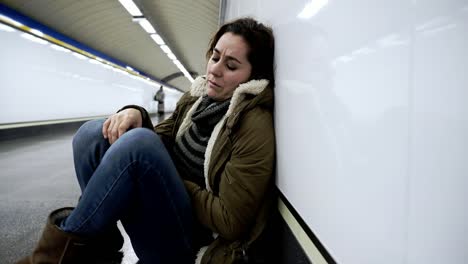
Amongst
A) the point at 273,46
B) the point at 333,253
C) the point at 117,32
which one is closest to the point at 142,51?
the point at 117,32

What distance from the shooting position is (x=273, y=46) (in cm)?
134

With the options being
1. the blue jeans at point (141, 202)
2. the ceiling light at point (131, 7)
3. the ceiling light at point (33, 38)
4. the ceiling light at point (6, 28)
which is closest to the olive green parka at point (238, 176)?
the blue jeans at point (141, 202)

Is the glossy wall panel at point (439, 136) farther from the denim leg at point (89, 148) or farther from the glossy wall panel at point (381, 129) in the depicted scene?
the denim leg at point (89, 148)

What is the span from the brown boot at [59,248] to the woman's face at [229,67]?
2.91 feet

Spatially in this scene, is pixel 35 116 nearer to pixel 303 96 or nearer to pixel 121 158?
pixel 121 158

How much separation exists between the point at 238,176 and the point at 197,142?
39 centimetres

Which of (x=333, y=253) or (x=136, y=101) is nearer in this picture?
(x=333, y=253)

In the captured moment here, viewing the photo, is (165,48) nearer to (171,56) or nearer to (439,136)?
(171,56)

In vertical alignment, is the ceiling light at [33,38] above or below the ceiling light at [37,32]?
below

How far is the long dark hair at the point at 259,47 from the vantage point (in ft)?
4.23

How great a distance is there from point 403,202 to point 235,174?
657 millimetres

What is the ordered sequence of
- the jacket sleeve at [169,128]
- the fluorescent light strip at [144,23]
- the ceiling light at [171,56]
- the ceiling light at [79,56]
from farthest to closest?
the ceiling light at [171,56] < the ceiling light at [79,56] < the fluorescent light strip at [144,23] < the jacket sleeve at [169,128]

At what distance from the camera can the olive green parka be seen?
1021 millimetres

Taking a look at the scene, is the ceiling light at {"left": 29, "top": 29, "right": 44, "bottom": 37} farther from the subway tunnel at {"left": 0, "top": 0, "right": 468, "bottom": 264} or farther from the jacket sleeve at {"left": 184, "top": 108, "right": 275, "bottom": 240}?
the jacket sleeve at {"left": 184, "top": 108, "right": 275, "bottom": 240}
